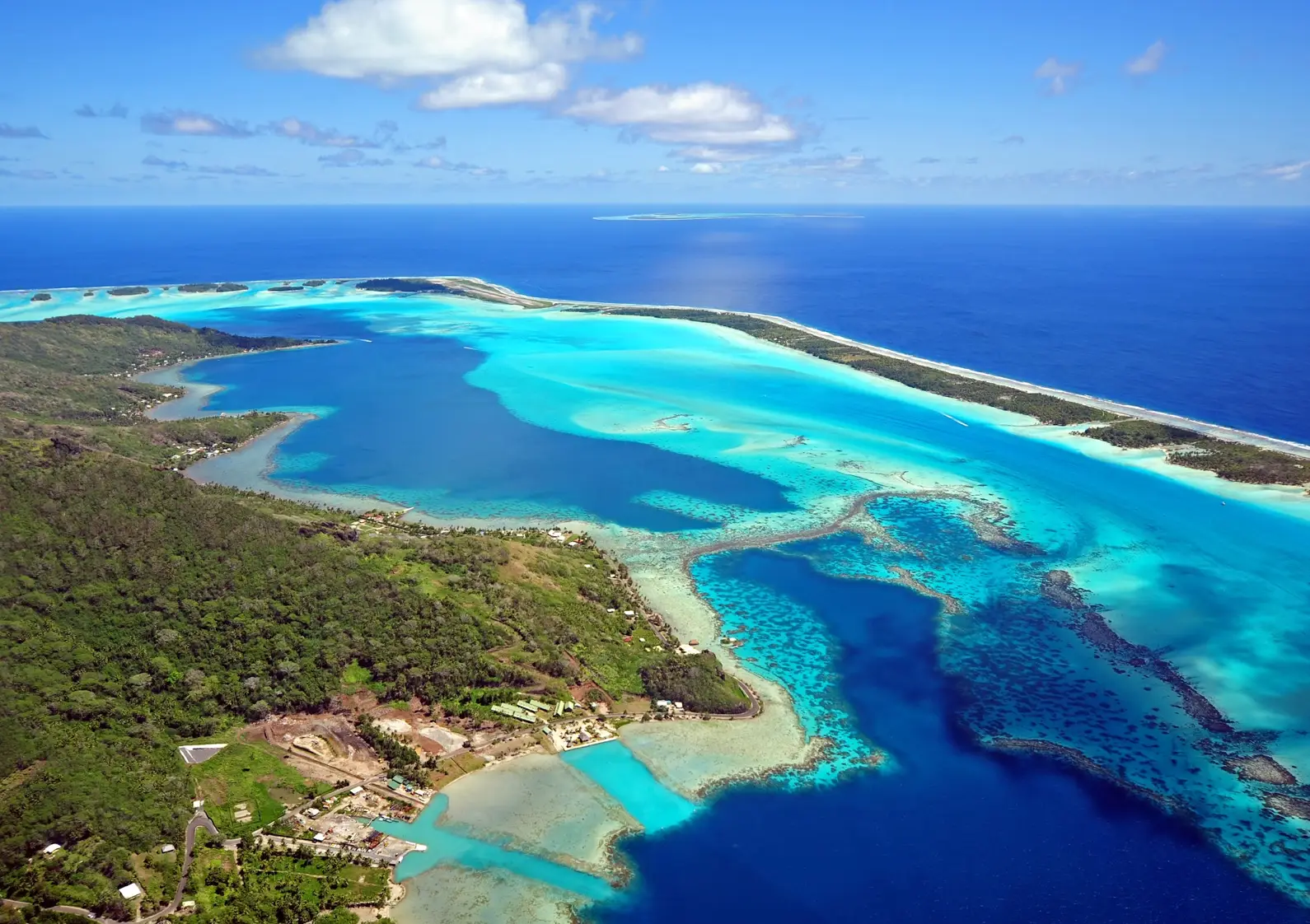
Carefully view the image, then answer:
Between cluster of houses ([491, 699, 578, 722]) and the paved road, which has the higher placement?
the paved road

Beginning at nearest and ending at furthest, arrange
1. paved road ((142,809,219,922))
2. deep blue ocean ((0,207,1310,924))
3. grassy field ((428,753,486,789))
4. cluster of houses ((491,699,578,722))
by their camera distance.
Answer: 1. paved road ((142,809,219,922))
2. deep blue ocean ((0,207,1310,924))
3. grassy field ((428,753,486,789))
4. cluster of houses ((491,699,578,722))

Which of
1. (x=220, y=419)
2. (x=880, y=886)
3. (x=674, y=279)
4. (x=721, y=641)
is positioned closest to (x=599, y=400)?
(x=220, y=419)

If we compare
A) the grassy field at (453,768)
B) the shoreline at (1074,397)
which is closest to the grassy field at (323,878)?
the grassy field at (453,768)

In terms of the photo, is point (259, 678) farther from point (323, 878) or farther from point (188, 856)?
point (323, 878)

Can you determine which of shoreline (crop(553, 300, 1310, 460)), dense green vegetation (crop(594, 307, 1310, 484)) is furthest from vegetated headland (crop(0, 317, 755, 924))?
shoreline (crop(553, 300, 1310, 460))

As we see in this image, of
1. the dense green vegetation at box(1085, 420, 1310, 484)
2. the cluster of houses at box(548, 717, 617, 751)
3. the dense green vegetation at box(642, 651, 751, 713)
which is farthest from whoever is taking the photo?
the dense green vegetation at box(1085, 420, 1310, 484)

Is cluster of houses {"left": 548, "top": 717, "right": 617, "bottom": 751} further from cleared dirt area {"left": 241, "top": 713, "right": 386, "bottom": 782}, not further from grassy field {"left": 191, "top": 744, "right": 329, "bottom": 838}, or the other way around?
grassy field {"left": 191, "top": 744, "right": 329, "bottom": 838}
